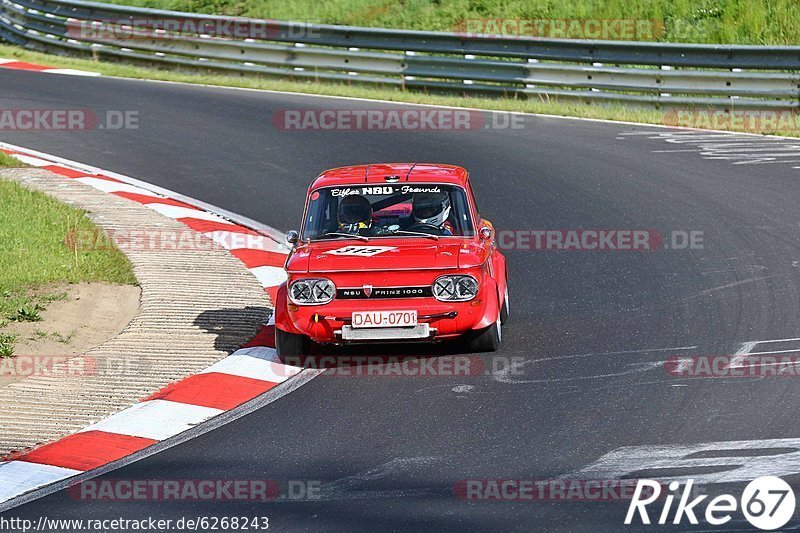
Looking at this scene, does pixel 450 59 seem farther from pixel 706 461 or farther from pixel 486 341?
pixel 706 461

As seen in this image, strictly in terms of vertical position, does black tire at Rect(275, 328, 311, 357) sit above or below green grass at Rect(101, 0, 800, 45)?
below

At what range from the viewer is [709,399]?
25.1 ft

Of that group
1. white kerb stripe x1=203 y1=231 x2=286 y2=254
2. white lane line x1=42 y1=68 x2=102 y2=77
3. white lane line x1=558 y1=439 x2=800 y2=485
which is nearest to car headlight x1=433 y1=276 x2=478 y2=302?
white lane line x1=558 y1=439 x2=800 y2=485

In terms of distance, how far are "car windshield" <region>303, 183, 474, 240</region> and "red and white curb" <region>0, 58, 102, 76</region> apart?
14.8 metres

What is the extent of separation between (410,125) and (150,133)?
12.8 feet

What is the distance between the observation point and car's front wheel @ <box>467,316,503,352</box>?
8.87m

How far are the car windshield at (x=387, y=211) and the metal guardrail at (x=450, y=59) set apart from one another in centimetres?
1001

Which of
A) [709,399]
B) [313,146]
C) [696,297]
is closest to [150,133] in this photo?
[313,146]

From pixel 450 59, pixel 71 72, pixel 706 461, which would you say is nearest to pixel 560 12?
pixel 450 59

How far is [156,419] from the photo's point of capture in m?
7.86

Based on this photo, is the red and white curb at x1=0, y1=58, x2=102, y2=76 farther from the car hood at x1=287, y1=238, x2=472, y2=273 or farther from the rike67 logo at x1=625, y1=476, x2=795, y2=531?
the rike67 logo at x1=625, y1=476, x2=795, y2=531

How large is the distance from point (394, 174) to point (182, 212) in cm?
472

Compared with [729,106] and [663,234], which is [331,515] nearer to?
[663,234]

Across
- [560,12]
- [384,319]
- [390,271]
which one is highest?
[560,12]
